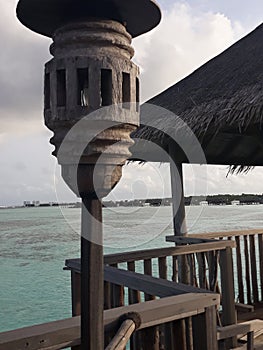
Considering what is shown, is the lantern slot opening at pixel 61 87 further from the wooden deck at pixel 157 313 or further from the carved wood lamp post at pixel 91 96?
the wooden deck at pixel 157 313

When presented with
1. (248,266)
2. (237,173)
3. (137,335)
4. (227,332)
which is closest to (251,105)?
(227,332)

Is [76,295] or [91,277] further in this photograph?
[76,295]

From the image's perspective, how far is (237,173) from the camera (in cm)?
653

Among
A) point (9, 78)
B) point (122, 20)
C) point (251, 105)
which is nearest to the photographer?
point (122, 20)

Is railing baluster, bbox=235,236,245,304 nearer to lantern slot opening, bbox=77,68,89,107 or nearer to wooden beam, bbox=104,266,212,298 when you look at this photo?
wooden beam, bbox=104,266,212,298

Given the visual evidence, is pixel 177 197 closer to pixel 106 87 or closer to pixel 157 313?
pixel 157 313

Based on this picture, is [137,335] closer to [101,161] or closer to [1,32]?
[101,161]

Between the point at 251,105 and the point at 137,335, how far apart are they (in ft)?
6.52

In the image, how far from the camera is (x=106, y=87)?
1.25 metres

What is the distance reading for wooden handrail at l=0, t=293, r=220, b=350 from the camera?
1408 millimetres

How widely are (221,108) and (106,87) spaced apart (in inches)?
101

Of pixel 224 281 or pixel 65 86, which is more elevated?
pixel 65 86

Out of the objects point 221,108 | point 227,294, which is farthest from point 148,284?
point 221,108

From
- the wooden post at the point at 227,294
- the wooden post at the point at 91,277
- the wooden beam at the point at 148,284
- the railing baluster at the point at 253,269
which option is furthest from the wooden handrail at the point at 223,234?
the wooden post at the point at 91,277
